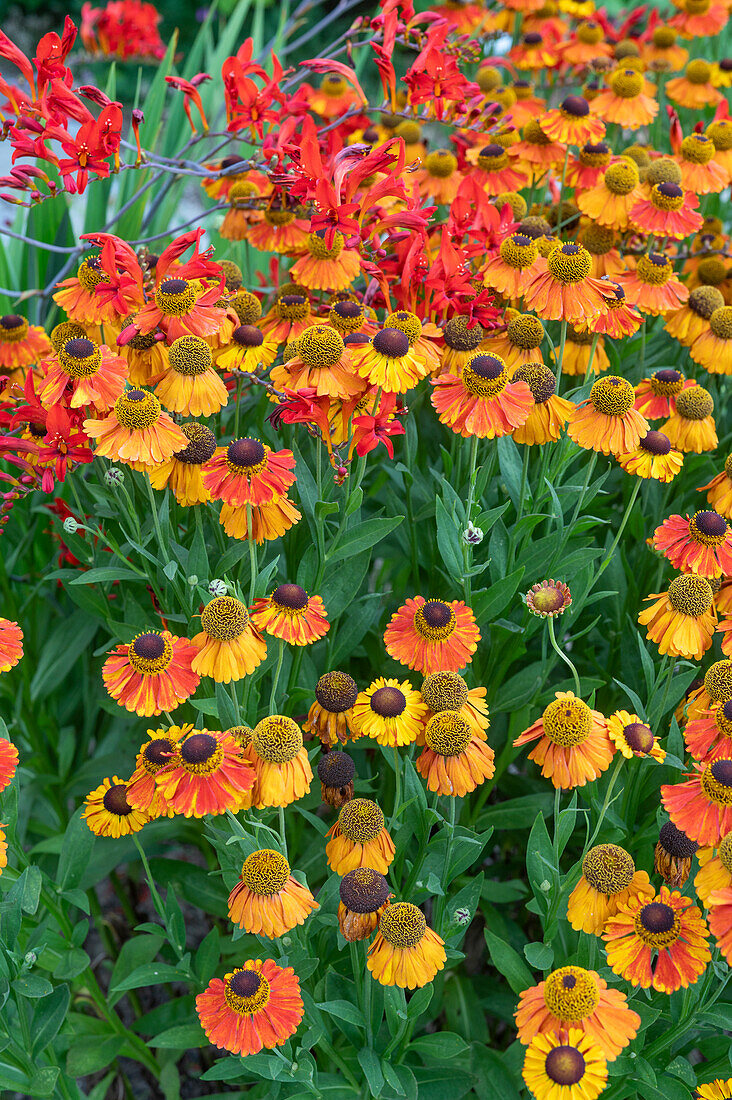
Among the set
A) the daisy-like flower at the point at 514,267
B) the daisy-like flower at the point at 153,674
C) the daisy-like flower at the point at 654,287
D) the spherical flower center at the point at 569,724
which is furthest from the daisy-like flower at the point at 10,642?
the daisy-like flower at the point at 654,287

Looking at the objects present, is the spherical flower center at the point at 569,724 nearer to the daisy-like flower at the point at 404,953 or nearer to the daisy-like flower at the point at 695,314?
the daisy-like flower at the point at 404,953

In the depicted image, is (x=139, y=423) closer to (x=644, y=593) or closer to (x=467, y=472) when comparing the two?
(x=467, y=472)

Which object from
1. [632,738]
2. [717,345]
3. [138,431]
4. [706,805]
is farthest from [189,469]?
[717,345]

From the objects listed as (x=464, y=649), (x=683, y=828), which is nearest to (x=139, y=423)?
(x=464, y=649)

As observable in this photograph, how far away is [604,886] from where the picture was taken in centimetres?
116

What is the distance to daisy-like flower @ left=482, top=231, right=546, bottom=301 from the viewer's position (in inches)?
63.3

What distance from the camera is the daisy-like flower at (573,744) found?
1.21 metres

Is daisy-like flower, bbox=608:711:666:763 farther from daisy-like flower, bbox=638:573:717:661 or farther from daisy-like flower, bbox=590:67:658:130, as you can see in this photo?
daisy-like flower, bbox=590:67:658:130

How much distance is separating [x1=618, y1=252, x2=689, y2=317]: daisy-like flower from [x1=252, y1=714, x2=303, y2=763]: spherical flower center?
104 centimetres

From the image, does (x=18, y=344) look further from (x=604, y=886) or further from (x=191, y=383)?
(x=604, y=886)

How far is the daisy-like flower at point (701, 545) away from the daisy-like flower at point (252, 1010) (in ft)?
2.60

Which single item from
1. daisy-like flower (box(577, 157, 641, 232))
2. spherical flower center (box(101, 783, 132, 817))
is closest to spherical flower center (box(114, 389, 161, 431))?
spherical flower center (box(101, 783, 132, 817))

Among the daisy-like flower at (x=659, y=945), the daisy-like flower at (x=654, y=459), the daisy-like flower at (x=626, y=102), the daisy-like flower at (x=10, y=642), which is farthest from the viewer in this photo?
the daisy-like flower at (x=626, y=102)

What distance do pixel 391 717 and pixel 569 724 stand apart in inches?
9.0
